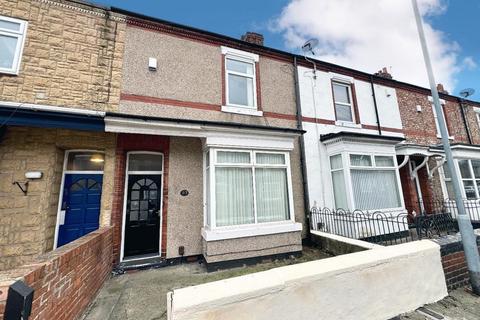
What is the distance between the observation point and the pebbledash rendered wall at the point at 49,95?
4613 millimetres

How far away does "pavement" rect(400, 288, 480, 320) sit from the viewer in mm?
2967

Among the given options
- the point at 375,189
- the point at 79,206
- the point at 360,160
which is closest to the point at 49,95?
the point at 79,206

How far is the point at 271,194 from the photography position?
6047 millimetres

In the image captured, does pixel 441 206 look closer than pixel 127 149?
No

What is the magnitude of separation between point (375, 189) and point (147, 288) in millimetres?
7594

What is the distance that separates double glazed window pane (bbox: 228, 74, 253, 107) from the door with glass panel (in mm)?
3214

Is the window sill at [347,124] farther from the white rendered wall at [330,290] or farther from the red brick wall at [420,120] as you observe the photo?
the white rendered wall at [330,290]

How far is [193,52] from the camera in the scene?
22.2ft

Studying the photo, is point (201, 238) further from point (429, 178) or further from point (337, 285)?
point (429, 178)

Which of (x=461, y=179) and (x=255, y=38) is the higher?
(x=255, y=38)

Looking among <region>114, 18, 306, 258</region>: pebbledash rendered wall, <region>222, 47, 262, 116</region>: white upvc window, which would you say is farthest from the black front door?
<region>222, 47, 262, 116</region>: white upvc window

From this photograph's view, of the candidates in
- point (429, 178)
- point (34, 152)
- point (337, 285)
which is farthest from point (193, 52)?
point (429, 178)

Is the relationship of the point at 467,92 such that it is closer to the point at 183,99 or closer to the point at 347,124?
the point at 347,124

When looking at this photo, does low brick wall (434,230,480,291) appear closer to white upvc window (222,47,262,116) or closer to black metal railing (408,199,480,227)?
white upvc window (222,47,262,116)
